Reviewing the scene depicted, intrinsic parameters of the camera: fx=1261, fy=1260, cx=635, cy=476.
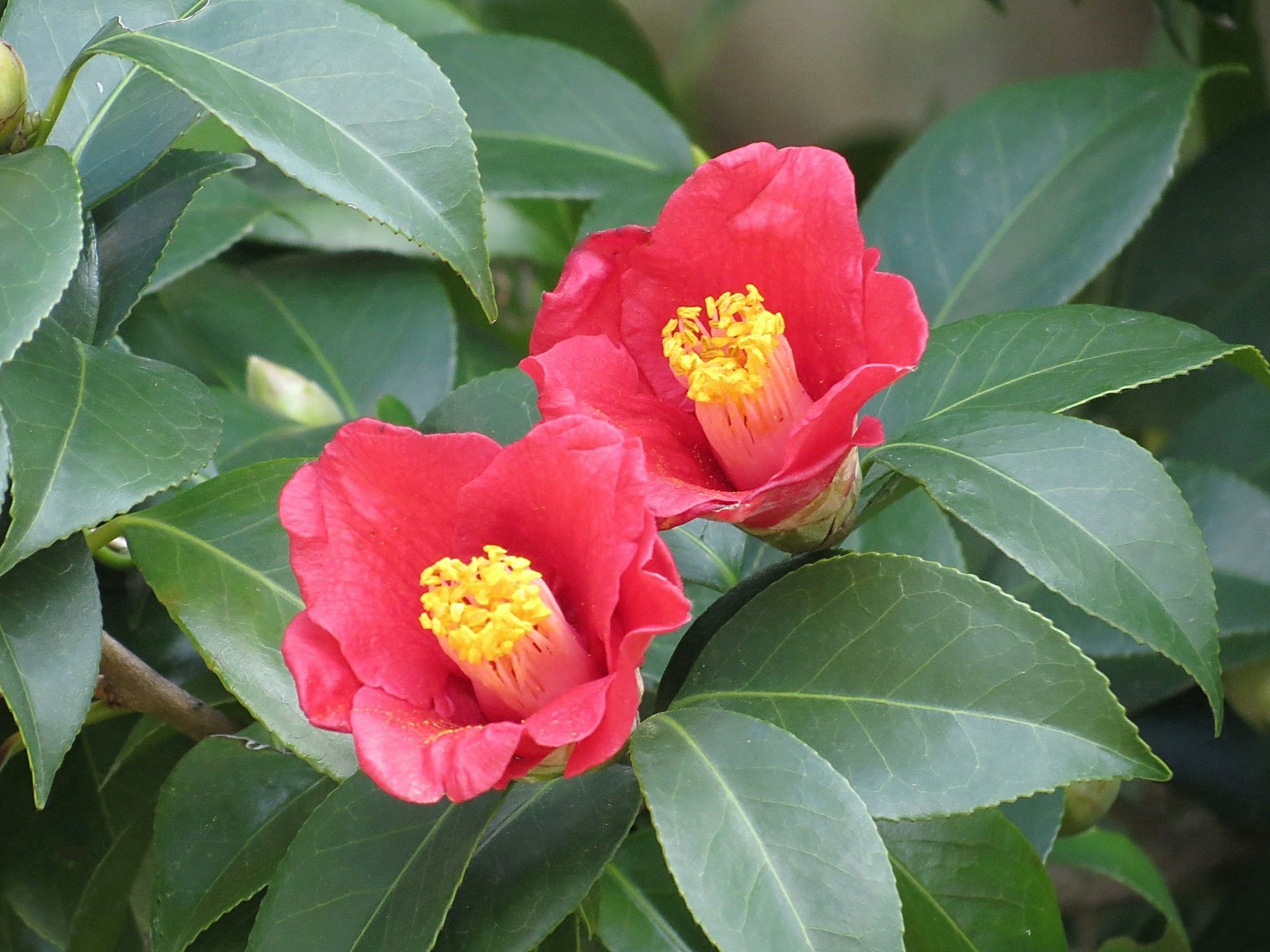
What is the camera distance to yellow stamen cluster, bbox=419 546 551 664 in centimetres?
49

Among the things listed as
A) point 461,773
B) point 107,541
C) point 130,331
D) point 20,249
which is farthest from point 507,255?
point 461,773

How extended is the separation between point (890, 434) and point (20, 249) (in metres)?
0.41

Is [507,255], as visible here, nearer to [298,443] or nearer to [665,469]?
[298,443]

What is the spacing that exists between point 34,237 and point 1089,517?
0.46 m

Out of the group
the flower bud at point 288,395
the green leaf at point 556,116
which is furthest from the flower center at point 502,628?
the green leaf at point 556,116

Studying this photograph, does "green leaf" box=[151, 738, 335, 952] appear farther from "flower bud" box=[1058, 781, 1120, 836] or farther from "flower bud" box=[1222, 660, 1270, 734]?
"flower bud" box=[1222, 660, 1270, 734]

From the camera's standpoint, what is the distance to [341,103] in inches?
22.0

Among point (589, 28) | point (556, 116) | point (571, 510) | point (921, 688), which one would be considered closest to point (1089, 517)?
point (921, 688)

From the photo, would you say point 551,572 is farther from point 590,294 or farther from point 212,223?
point 212,223

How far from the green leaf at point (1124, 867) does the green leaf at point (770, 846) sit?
624 millimetres

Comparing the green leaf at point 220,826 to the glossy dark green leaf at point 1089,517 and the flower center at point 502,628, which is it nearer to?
the flower center at point 502,628

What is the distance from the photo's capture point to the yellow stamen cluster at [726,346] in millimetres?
559

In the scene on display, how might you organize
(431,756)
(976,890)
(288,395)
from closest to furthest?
(431,756) < (976,890) < (288,395)

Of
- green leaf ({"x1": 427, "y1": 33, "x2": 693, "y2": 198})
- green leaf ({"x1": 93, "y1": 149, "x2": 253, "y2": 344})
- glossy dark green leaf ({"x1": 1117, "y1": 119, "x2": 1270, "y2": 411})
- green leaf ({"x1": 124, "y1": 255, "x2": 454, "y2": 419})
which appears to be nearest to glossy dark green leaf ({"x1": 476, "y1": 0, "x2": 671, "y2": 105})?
green leaf ({"x1": 427, "y1": 33, "x2": 693, "y2": 198})
